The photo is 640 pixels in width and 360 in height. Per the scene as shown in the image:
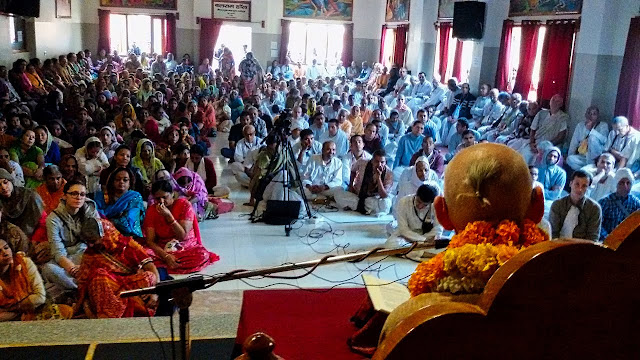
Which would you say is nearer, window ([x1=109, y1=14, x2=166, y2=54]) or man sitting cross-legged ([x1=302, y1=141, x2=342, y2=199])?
man sitting cross-legged ([x1=302, y1=141, x2=342, y2=199])

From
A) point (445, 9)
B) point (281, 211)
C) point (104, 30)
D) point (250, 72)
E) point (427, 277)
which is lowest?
point (281, 211)

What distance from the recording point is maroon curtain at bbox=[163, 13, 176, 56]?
1945cm

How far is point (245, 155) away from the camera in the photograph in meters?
7.83

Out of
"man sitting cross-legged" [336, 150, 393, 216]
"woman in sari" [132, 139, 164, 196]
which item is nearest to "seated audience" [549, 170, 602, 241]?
"man sitting cross-legged" [336, 150, 393, 216]

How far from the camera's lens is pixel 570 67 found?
8.77 meters

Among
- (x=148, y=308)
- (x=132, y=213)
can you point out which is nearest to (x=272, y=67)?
(x=132, y=213)

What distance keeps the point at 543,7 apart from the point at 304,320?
821 cm

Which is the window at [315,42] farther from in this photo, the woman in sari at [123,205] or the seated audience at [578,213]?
the seated audience at [578,213]

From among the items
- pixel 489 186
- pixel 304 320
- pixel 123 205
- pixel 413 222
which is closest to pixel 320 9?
pixel 413 222

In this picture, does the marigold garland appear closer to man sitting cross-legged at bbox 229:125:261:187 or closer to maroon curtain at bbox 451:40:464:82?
man sitting cross-legged at bbox 229:125:261:187

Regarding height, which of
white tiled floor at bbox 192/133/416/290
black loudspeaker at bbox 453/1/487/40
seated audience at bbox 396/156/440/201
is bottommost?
white tiled floor at bbox 192/133/416/290

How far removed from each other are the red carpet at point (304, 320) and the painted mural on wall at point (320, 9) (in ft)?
55.6

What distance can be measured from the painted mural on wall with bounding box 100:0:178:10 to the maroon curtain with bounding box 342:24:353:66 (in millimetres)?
5739

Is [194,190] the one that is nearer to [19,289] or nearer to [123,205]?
[123,205]
